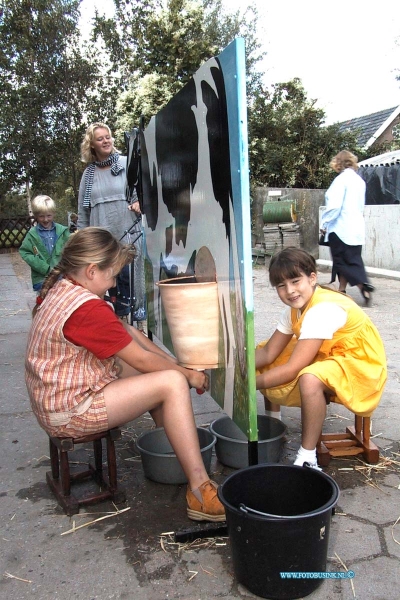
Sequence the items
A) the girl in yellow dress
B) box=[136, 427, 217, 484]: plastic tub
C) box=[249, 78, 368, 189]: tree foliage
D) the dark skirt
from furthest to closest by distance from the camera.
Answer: box=[249, 78, 368, 189]: tree foliage → the dark skirt → box=[136, 427, 217, 484]: plastic tub → the girl in yellow dress

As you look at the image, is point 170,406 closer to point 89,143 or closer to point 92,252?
point 92,252

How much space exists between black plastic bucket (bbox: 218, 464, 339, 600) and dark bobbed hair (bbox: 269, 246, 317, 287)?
3.18ft

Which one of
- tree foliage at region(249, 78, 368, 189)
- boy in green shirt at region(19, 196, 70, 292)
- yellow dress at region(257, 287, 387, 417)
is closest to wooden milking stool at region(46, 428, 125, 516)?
yellow dress at region(257, 287, 387, 417)

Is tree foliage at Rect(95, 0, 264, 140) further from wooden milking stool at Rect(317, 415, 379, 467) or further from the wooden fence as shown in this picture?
wooden milking stool at Rect(317, 415, 379, 467)

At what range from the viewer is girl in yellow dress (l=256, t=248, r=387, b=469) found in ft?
8.68

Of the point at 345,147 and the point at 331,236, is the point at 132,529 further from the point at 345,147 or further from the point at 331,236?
the point at 345,147

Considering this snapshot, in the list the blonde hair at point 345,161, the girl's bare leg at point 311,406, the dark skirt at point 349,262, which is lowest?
the girl's bare leg at point 311,406

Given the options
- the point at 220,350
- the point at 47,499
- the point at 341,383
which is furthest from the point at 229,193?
the point at 47,499

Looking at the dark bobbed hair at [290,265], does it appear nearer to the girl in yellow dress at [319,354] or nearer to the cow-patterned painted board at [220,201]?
the girl in yellow dress at [319,354]

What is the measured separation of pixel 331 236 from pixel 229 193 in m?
4.88

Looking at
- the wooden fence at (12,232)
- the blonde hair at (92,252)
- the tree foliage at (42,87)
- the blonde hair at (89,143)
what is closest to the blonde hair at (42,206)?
the blonde hair at (89,143)

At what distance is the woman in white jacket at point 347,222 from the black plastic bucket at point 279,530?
16.4 feet

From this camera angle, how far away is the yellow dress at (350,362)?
269 centimetres

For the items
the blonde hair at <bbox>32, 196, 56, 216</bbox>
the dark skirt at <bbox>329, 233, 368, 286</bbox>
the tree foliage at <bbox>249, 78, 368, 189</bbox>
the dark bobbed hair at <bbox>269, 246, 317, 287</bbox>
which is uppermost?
the tree foliage at <bbox>249, 78, 368, 189</bbox>
